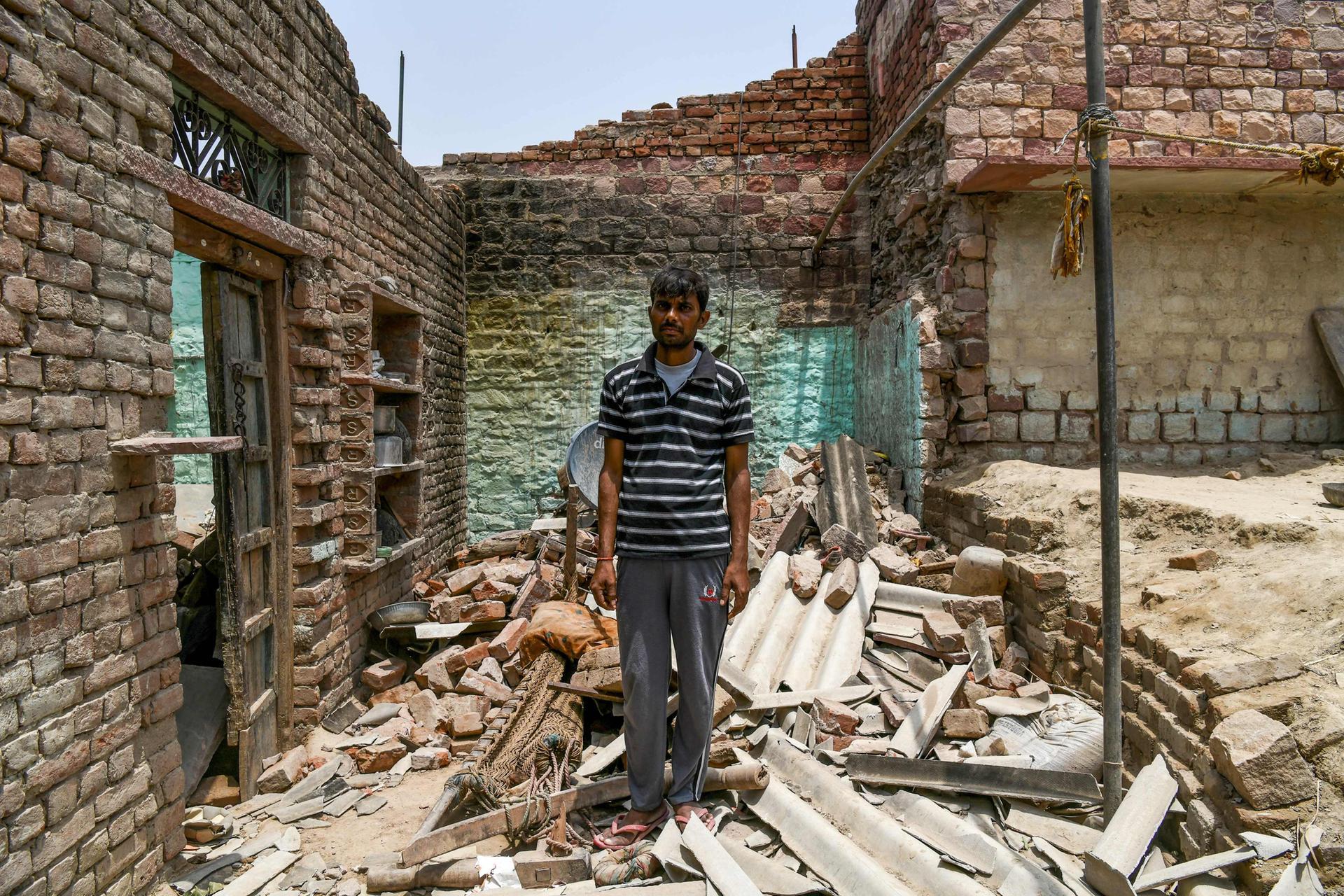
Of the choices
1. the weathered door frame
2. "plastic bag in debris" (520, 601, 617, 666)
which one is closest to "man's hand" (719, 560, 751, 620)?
"plastic bag in debris" (520, 601, 617, 666)

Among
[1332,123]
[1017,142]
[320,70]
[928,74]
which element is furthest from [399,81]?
[1332,123]

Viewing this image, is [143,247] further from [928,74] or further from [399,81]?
[399,81]

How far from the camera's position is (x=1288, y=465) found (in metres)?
5.66

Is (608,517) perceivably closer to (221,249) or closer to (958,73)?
(221,249)

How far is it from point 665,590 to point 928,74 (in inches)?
210

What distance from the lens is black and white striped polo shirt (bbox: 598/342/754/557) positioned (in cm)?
300

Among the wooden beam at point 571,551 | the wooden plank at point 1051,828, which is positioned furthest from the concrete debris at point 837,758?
the wooden beam at point 571,551

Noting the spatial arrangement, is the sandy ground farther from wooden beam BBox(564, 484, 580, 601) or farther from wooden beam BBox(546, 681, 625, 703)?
wooden beam BBox(564, 484, 580, 601)

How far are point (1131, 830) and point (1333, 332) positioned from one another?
5250 mm

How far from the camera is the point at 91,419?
2.82m

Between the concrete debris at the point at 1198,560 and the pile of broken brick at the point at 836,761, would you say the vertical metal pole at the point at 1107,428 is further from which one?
the concrete debris at the point at 1198,560

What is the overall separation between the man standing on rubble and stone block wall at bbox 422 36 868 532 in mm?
5594

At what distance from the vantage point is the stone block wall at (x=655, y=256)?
8617mm

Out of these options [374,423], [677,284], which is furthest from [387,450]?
[677,284]
